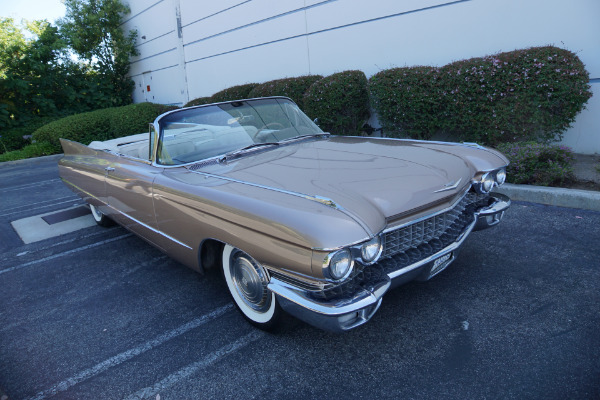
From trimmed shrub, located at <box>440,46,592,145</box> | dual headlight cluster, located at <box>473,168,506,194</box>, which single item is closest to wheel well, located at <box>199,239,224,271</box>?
dual headlight cluster, located at <box>473,168,506,194</box>

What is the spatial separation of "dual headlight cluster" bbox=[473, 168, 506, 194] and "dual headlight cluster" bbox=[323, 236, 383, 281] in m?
1.24

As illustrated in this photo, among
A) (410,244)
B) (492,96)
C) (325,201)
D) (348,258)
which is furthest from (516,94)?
(348,258)

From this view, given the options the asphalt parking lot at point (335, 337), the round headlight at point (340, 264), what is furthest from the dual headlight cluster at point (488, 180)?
the round headlight at point (340, 264)

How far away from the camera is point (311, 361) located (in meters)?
2.41

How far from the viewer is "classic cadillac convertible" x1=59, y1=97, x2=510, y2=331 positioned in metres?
2.07

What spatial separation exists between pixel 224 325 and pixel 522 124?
185 inches

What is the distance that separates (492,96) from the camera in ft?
18.2

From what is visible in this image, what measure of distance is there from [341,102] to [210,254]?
4.97 metres

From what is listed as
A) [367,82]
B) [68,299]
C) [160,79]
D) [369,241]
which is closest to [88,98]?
[160,79]

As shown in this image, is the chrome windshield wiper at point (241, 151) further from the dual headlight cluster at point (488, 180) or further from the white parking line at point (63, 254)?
the white parking line at point (63, 254)

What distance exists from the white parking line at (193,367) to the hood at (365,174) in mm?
1019

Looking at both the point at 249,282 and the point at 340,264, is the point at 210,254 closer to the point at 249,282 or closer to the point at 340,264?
the point at 249,282

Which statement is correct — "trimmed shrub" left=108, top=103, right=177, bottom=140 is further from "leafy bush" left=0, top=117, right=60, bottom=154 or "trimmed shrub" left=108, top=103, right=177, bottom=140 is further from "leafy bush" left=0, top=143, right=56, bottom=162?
"leafy bush" left=0, top=117, right=60, bottom=154

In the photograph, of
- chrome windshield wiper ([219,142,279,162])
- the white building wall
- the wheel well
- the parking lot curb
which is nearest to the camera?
the wheel well
